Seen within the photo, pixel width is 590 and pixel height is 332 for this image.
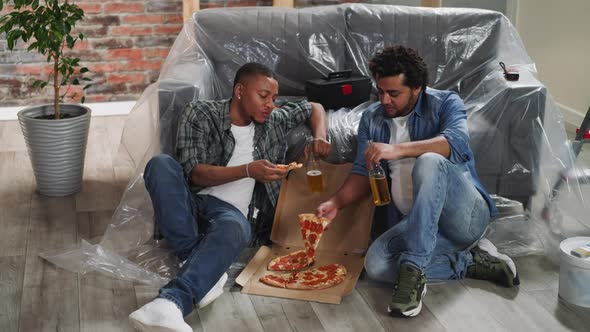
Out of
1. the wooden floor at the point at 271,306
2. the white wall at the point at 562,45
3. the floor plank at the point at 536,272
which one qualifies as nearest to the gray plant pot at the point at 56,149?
the wooden floor at the point at 271,306

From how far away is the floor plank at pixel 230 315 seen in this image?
2582 millimetres

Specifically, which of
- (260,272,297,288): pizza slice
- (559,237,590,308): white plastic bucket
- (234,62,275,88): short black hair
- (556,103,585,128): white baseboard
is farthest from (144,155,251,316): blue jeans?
(556,103,585,128): white baseboard

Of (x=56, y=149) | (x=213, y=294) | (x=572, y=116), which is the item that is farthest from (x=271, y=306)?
(x=572, y=116)

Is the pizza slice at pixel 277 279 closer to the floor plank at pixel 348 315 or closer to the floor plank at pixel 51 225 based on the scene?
the floor plank at pixel 348 315

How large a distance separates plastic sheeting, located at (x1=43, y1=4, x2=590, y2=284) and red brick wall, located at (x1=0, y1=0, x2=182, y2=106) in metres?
1.37

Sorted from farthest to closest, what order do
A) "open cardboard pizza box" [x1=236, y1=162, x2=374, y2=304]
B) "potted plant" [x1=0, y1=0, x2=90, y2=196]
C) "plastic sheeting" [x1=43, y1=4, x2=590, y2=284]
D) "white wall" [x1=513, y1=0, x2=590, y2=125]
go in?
"white wall" [x1=513, y1=0, x2=590, y2=125] → "potted plant" [x1=0, y1=0, x2=90, y2=196] → "plastic sheeting" [x1=43, y1=4, x2=590, y2=284] → "open cardboard pizza box" [x1=236, y1=162, x2=374, y2=304]

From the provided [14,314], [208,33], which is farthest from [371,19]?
[14,314]

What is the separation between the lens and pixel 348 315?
104 inches

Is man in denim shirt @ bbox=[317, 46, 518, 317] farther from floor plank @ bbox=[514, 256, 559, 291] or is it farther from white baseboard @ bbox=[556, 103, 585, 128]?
white baseboard @ bbox=[556, 103, 585, 128]

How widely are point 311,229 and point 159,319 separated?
0.69m

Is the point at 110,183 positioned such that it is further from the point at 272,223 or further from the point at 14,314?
the point at 14,314

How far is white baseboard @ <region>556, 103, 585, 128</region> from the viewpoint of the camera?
4.78 m

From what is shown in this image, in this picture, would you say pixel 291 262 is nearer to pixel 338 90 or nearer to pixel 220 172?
pixel 220 172

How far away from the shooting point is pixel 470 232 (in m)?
2.86
